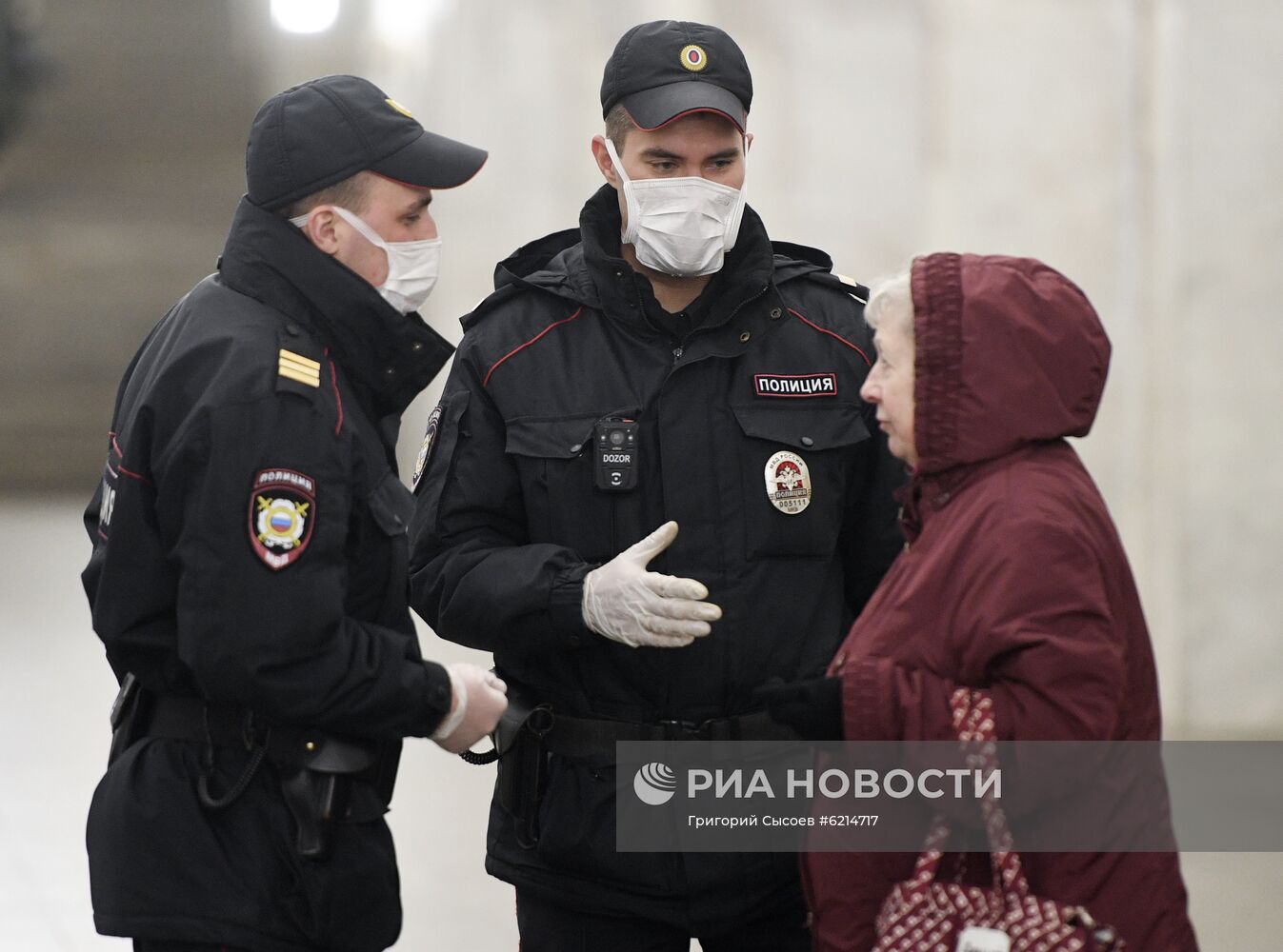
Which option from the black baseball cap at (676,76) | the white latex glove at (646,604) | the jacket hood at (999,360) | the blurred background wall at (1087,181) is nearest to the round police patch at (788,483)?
the white latex glove at (646,604)

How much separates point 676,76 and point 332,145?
0.57 metres

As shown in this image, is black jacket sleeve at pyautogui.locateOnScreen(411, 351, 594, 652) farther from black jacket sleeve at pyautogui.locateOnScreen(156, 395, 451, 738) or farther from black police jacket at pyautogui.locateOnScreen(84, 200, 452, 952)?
black jacket sleeve at pyautogui.locateOnScreen(156, 395, 451, 738)

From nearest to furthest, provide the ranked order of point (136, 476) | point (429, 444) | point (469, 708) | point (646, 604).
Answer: point (136, 476)
point (469, 708)
point (646, 604)
point (429, 444)

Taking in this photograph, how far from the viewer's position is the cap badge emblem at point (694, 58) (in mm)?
2264

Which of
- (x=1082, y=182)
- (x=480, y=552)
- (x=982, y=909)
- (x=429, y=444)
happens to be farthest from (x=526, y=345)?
(x=1082, y=182)

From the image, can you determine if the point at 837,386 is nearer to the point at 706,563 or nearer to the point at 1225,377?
the point at 706,563

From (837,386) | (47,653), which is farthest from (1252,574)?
(47,653)

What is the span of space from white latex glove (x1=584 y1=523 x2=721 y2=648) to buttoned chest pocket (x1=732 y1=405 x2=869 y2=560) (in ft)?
0.51

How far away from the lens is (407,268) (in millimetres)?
2043

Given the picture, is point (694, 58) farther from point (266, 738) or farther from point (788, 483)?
point (266, 738)

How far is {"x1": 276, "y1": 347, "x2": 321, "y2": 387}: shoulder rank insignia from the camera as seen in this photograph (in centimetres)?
Answer: 181

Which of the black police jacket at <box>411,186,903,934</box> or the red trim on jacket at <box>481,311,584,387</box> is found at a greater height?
→ the red trim on jacket at <box>481,311,584,387</box>

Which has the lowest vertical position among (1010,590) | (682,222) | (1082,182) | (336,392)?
(1010,590)

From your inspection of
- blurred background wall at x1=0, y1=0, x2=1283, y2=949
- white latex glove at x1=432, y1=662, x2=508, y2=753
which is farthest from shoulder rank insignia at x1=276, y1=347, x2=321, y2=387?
blurred background wall at x1=0, y1=0, x2=1283, y2=949
